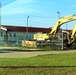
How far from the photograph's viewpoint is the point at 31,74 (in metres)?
12.5

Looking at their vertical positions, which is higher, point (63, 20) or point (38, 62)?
point (63, 20)

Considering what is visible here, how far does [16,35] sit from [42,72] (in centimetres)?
6840

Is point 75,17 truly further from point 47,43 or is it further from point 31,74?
point 31,74

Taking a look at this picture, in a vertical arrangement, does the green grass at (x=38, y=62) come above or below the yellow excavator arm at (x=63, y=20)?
below

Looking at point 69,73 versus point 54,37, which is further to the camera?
point 54,37

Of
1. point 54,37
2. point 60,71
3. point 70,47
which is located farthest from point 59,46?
point 60,71

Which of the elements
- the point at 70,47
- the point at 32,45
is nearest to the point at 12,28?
the point at 32,45

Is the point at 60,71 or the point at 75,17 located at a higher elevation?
the point at 75,17

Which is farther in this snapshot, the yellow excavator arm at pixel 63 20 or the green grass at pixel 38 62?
the yellow excavator arm at pixel 63 20

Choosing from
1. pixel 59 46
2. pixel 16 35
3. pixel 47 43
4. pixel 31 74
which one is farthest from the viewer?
pixel 16 35

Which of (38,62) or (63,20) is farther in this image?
(63,20)

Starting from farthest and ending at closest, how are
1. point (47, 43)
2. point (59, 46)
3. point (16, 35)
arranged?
point (16, 35), point (47, 43), point (59, 46)

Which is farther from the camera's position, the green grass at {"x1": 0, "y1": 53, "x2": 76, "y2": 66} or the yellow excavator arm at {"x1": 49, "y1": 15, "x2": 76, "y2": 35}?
the yellow excavator arm at {"x1": 49, "y1": 15, "x2": 76, "y2": 35}

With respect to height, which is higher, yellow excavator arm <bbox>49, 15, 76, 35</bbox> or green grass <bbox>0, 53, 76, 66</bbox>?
yellow excavator arm <bbox>49, 15, 76, 35</bbox>
